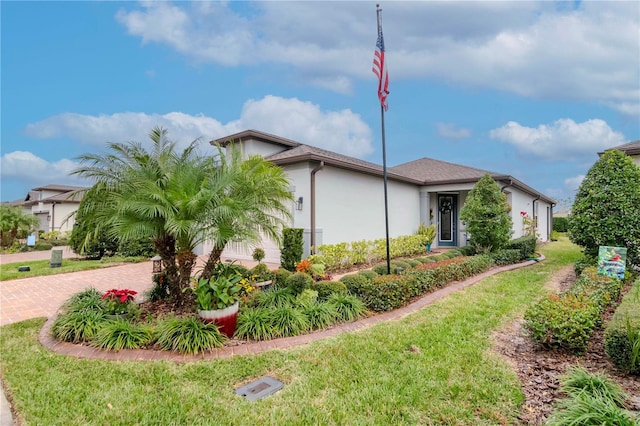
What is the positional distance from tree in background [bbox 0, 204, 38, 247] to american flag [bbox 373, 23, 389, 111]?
23755 mm

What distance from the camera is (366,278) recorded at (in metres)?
6.82

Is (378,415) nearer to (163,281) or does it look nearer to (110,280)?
(163,281)

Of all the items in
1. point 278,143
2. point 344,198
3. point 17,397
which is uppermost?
point 278,143

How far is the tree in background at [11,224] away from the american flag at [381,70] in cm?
2376

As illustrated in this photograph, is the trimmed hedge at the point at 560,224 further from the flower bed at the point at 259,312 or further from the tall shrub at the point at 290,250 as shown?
the tall shrub at the point at 290,250

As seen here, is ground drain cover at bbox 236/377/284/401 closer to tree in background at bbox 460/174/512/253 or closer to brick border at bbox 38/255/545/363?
brick border at bbox 38/255/545/363

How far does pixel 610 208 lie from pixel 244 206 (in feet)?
29.6

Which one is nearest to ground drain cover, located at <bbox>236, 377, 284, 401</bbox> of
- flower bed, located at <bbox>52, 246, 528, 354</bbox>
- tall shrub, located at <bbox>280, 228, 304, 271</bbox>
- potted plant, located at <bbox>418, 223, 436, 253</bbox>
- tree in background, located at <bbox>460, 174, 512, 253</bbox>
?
flower bed, located at <bbox>52, 246, 528, 354</bbox>

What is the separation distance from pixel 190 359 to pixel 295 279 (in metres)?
2.55

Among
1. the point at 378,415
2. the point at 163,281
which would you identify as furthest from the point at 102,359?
the point at 378,415

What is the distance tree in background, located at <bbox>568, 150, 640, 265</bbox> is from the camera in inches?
315

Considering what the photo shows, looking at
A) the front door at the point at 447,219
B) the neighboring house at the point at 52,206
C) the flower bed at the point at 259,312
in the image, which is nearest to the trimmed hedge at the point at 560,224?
the front door at the point at 447,219

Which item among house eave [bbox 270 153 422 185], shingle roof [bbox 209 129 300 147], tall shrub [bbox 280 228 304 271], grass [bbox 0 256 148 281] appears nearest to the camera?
tall shrub [bbox 280 228 304 271]

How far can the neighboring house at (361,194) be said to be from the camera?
1079cm
